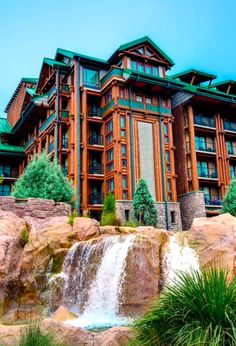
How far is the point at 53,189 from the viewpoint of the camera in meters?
26.1

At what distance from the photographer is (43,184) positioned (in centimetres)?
2633

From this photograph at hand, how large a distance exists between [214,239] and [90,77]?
26.1 metres

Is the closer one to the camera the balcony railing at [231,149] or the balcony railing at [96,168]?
the balcony railing at [96,168]

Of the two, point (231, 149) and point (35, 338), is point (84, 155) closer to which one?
point (231, 149)

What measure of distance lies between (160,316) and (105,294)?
26.8 feet

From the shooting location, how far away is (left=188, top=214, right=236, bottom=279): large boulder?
45.9ft

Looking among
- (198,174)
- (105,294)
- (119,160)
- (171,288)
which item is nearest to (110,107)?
(119,160)

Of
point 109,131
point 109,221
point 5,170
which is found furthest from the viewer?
point 5,170

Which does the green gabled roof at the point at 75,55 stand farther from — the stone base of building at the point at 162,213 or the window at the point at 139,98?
the stone base of building at the point at 162,213

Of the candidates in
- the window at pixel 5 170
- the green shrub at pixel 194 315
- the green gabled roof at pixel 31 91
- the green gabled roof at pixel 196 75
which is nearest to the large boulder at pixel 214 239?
the green shrub at pixel 194 315

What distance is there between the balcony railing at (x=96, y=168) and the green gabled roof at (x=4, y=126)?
19.2m

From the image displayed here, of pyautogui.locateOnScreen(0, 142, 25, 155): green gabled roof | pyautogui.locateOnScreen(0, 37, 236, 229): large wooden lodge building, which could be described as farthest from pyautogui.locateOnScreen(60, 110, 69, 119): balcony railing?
pyautogui.locateOnScreen(0, 142, 25, 155): green gabled roof

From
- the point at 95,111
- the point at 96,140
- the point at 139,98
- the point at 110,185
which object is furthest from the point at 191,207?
the point at 95,111

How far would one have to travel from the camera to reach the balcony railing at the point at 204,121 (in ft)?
131
